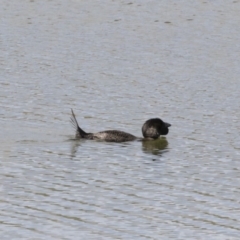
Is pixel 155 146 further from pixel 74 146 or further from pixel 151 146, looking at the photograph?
pixel 74 146

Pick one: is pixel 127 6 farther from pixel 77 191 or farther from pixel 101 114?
pixel 77 191

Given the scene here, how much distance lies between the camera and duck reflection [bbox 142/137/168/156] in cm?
2214

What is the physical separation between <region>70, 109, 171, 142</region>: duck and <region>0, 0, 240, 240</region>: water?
0.64 ft

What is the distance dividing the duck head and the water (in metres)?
0.27

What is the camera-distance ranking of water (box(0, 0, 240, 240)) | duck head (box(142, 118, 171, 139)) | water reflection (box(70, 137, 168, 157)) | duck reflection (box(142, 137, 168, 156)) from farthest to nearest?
1. duck head (box(142, 118, 171, 139))
2. duck reflection (box(142, 137, 168, 156))
3. water reflection (box(70, 137, 168, 157))
4. water (box(0, 0, 240, 240))

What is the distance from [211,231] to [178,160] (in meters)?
5.68

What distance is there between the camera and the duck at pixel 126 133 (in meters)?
22.2

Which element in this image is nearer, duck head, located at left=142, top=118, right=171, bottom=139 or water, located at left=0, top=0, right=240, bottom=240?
water, located at left=0, top=0, right=240, bottom=240

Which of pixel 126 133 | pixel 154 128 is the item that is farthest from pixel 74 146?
pixel 154 128

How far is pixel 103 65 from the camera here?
31000 millimetres

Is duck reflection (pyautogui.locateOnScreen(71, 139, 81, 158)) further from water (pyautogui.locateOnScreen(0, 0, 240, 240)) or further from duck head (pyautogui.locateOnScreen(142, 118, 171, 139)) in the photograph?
duck head (pyautogui.locateOnScreen(142, 118, 171, 139))

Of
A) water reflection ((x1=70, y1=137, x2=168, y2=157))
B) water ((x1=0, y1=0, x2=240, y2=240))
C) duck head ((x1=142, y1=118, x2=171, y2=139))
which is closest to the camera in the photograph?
water ((x1=0, y1=0, x2=240, y2=240))

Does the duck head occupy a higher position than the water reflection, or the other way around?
the duck head

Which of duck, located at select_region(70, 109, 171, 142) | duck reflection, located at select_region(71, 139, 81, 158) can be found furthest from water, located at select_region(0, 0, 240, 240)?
duck, located at select_region(70, 109, 171, 142)
